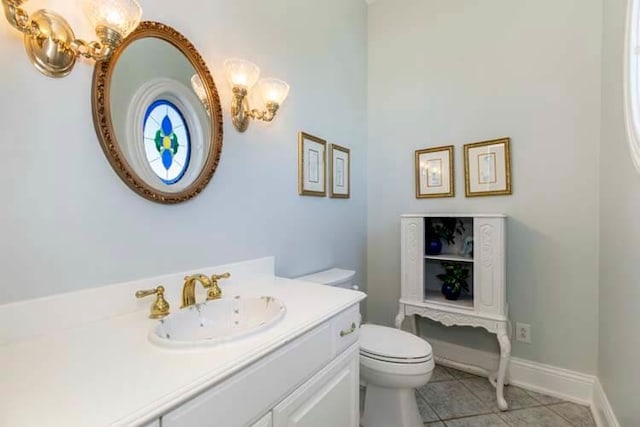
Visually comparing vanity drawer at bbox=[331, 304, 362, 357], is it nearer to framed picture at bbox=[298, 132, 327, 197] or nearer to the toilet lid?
the toilet lid

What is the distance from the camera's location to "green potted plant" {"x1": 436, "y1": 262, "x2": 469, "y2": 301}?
2.01 meters

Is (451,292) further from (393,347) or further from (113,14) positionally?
(113,14)

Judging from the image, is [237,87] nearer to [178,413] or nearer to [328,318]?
[328,318]

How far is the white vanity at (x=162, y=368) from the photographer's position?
0.54 m

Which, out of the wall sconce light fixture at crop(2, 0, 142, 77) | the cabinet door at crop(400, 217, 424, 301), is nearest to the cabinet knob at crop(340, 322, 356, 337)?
the cabinet door at crop(400, 217, 424, 301)

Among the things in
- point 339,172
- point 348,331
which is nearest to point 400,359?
point 348,331

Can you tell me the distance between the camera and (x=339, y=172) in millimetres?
2219

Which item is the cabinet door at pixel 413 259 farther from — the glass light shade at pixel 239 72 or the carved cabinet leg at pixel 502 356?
the glass light shade at pixel 239 72

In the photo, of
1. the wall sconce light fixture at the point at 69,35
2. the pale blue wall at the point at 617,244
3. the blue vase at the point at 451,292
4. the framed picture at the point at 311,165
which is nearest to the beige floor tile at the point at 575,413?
the pale blue wall at the point at 617,244

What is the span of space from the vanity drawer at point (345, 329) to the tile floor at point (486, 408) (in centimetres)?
90

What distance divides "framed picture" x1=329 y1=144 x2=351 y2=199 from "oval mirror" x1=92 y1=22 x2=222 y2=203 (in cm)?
97

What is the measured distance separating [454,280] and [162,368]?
1.88m

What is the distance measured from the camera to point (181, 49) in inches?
46.7

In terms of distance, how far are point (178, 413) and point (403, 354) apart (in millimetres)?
1128
